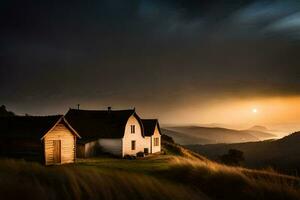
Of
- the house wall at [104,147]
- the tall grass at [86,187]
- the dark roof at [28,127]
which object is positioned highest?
the dark roof at [28,127]

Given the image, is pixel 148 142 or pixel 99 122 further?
pixel 148 142

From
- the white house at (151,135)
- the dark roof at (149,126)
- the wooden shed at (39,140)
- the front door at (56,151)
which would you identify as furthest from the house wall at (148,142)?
the front door at (56,151)

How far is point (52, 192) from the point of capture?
9.74 metres

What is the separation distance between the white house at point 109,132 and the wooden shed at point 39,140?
9.65 metres

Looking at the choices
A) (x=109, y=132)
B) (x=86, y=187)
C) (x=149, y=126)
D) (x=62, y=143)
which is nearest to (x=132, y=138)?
(x=109, y=132)

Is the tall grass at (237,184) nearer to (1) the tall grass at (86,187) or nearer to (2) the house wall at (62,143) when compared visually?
(1) the tall grass at (86,187)

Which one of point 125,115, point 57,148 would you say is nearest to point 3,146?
point 57,148

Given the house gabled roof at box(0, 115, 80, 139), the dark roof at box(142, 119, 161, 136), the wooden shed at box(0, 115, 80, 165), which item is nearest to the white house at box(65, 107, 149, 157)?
the dark roof at box(142, 119, 161, 136)

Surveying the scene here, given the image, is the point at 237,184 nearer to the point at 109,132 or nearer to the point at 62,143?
the point at 62,143

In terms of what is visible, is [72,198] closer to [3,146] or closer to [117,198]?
[117,198]

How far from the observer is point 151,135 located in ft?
207

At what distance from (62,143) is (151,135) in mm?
24347

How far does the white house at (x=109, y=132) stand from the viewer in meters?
53.9

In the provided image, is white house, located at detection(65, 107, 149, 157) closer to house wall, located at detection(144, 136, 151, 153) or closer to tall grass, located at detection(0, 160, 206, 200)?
house wall, located at detection(144, 136, 151, 153)
